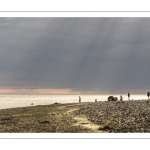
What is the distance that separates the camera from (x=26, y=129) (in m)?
27.4
